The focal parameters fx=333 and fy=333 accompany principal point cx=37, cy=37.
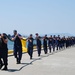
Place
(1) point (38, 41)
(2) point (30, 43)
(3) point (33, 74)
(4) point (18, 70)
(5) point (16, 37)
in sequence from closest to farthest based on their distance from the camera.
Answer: (3) point (33, 74) < (4) point (18, 70) < (5) point (16, 37) < (2) point (30, 43) < (1) point (38, 41)

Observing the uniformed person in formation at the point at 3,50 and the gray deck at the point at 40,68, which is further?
the uniformed person in formation at the point at 3,50

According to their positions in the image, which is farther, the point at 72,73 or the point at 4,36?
the point at 4,36

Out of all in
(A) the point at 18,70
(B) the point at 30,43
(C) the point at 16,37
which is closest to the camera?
(A) the point at 18,70

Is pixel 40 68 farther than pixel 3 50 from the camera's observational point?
Yes

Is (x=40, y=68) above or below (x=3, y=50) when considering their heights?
below

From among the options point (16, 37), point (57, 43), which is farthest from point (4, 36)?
point (57, 43)

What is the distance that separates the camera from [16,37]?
1759 cm

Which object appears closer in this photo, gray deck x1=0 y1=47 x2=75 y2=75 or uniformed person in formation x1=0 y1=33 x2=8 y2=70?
gray deck x1=0 y1=47 x2=75 y2=75

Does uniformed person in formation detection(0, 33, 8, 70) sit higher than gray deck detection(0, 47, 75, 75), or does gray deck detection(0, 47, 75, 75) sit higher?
uniformed person in formation detection(0, 33, 8, 70)

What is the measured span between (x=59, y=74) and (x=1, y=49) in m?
3.05

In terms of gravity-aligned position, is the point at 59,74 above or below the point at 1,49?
below

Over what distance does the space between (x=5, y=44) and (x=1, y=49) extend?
29 centimetres

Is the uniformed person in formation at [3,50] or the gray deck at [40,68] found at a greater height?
the uniformed person in formation at [3,50]

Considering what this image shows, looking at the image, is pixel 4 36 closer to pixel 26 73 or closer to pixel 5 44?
pixel 5 44
